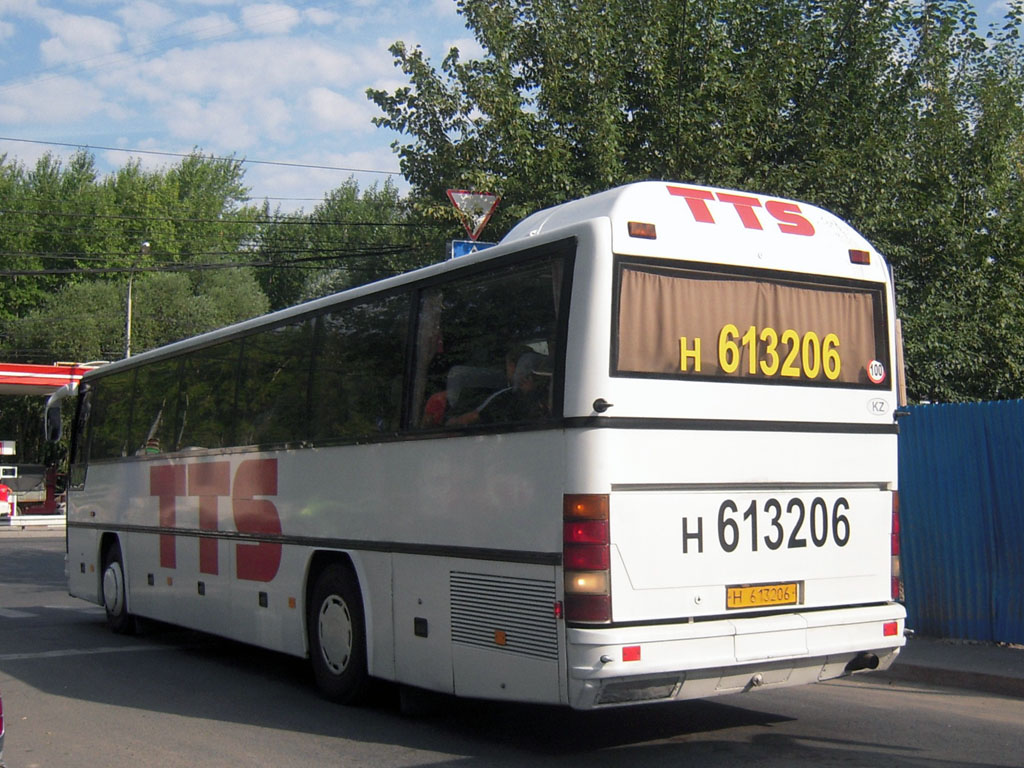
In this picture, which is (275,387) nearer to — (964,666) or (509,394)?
(509,394)

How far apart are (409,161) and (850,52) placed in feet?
20.8

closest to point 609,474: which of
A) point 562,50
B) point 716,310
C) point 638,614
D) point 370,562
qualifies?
point 638,614

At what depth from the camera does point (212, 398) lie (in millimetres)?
11297

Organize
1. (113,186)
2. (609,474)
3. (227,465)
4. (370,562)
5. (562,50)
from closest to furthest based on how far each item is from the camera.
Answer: (609,474), (370,562), (227,465), (562,50), (113,186)

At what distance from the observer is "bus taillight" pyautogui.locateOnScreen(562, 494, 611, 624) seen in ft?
20.9

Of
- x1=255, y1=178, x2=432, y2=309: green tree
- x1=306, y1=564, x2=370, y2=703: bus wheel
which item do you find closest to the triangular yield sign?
x1=306, y1=564, x2=370, y2=703: bus wheel

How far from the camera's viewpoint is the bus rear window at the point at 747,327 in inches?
266

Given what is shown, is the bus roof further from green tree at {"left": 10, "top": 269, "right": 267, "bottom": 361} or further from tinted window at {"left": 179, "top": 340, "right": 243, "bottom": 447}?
green tree at {"left": 10, "top": 269, "right": 267, "bottom": 361}

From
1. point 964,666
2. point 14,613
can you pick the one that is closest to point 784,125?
point 964,666

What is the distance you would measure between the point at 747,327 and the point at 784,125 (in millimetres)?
9728

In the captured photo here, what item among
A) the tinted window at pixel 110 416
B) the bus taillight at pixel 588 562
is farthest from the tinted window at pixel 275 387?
the bus taillight at pixel 588 562

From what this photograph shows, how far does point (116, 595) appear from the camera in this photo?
13461 mm

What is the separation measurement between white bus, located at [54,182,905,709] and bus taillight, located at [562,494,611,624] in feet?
0.04

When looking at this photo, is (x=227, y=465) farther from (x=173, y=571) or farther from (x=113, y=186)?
(x=113, y=186)
